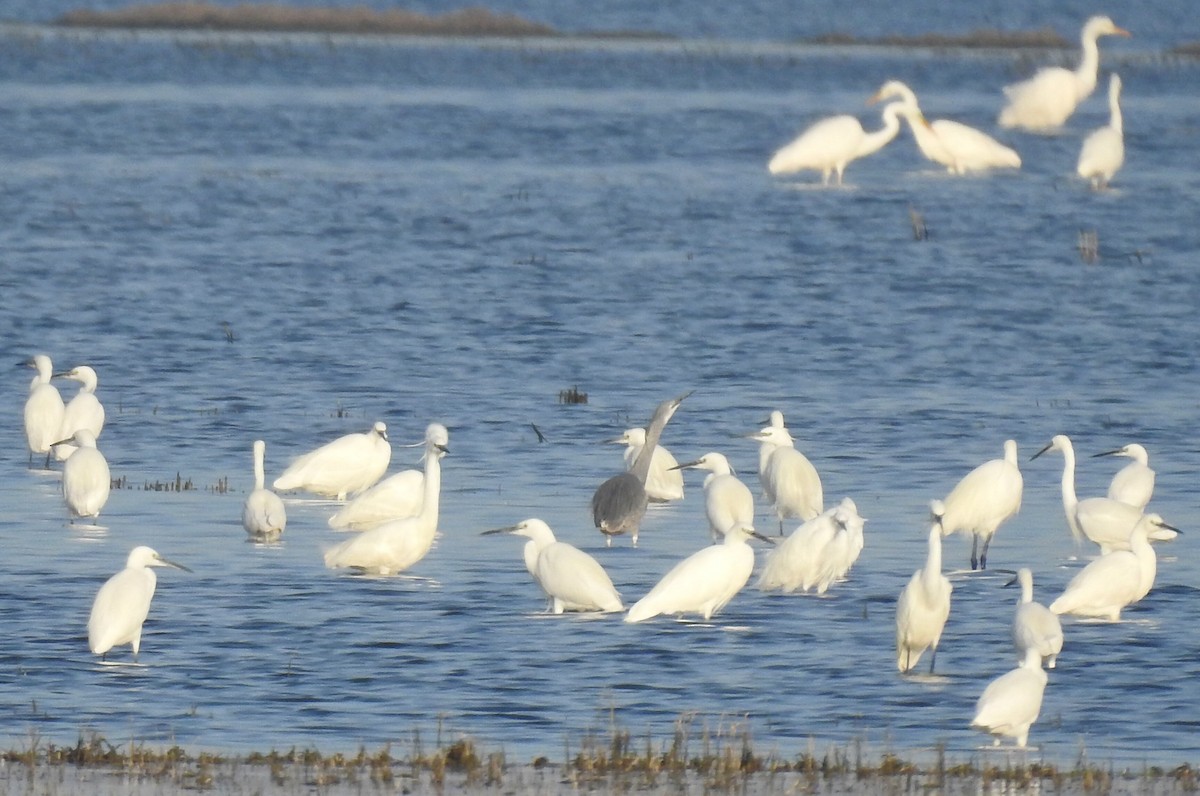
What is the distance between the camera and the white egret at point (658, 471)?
1393 centimetres

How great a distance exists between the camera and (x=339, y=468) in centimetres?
1361

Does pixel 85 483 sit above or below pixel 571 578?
above

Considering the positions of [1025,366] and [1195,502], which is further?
[1025,366]

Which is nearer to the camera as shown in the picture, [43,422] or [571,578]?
[571,578]

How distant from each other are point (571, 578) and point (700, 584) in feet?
1.81

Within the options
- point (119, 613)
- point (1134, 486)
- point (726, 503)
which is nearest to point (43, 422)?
point (726, 503)

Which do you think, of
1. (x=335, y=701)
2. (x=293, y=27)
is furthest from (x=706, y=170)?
(x=293, y=27)

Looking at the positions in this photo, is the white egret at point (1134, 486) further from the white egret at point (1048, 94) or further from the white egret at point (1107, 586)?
the white egret at point (1048, 94)

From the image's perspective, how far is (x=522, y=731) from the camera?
29.2 feet

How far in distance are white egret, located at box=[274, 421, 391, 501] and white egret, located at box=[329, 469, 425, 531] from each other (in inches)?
30.1

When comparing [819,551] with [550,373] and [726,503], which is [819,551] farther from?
[550,373]

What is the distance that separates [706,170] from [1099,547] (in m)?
21.4

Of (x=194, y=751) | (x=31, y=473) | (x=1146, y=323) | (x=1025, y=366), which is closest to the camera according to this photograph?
(x=194, y=751)

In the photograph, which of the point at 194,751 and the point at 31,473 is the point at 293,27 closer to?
the point at 31,473
